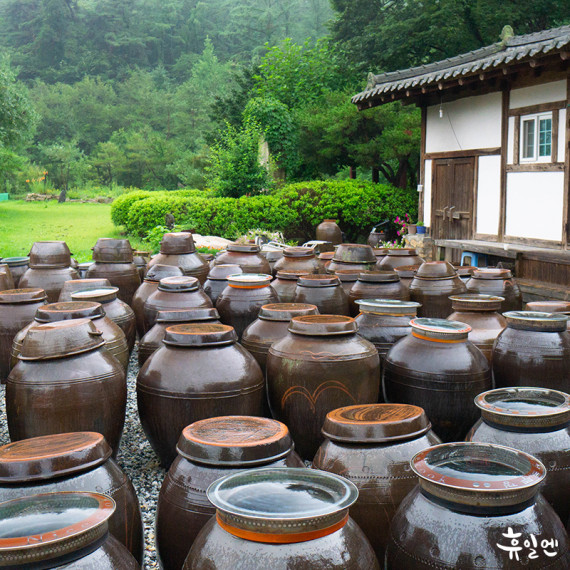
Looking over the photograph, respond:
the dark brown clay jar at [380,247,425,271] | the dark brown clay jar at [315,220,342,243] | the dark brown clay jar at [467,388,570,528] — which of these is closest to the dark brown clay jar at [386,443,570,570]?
the dark brown clay jar at [467,388,570,528]

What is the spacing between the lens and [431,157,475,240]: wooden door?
451 inches

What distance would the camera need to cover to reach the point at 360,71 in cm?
2066

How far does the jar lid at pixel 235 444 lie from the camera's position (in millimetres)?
2318

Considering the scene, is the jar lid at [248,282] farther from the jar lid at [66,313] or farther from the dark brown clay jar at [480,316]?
the dark brown clay jar at [480,316]

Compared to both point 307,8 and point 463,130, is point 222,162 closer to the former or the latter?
point 463,130

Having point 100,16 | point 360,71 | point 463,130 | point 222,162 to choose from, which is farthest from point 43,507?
point 100,16

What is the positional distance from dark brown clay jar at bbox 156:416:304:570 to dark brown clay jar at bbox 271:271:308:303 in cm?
313

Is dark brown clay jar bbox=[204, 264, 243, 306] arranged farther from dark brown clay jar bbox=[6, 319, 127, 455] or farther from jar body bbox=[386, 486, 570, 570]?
jar body bbox=[386, 486, 570, 570]

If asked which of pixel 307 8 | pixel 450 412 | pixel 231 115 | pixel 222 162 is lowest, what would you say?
pixel 450 412

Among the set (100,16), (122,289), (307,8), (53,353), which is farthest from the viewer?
(100,16)

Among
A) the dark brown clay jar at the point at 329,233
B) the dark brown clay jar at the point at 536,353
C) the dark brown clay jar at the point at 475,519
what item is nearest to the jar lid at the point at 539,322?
the dark brown clay jar at the point at 536,353

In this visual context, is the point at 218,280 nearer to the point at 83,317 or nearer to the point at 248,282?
the point at 248,282

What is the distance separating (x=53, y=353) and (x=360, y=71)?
63.0 ft

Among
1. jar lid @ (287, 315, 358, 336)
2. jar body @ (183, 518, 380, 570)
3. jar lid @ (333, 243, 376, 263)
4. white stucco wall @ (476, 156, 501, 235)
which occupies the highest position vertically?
white stucco wall @ (476, 156, 501, 235)
